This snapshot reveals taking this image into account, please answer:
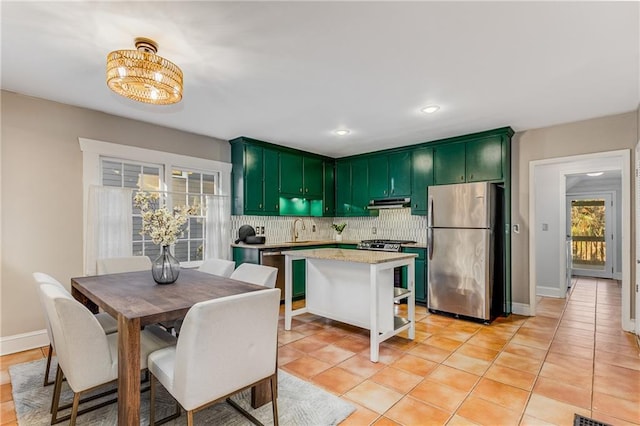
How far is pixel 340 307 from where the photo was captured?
11.4ft

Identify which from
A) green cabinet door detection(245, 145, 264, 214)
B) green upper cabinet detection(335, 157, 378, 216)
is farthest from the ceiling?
green upper cabinet detection(335, 157, 378, 216)

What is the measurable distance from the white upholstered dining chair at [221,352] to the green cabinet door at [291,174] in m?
3.59

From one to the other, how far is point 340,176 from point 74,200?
4.02 m

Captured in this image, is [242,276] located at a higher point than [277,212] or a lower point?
lower

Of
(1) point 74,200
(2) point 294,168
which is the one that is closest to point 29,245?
(1) point 74,200

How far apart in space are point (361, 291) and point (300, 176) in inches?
109

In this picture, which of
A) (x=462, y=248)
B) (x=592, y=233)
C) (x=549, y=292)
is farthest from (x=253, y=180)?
(x=592, y=233)

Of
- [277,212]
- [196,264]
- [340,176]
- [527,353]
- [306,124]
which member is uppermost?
[306,124]

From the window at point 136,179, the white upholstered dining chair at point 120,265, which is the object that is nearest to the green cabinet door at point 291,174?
the window at point 136,179

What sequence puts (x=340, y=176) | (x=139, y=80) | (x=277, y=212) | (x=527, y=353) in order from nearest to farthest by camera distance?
(x=139, y=80), (x=527, y=353), (x=277, y=212), (x=340, y=176)

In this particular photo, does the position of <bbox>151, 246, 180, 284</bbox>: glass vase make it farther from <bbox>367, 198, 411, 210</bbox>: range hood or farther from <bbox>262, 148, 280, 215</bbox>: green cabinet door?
<bbox>367, 198, 411, 210</bbox>: range hood

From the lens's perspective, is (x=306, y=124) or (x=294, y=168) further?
(x=294, y=168)

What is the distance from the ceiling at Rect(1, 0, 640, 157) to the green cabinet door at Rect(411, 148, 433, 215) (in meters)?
1.08

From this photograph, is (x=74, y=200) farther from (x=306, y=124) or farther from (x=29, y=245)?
(x=306, y=124)
